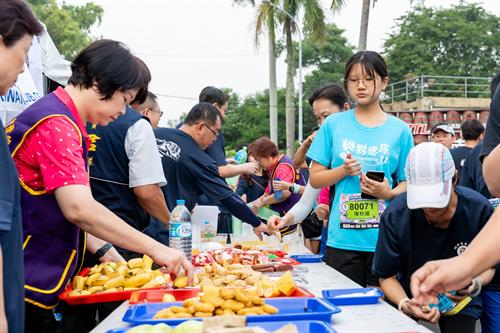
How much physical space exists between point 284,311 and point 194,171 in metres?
2.02

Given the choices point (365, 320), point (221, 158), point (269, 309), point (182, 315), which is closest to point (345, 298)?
point (365, 320)

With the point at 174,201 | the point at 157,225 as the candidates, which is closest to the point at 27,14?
the point at 157,225

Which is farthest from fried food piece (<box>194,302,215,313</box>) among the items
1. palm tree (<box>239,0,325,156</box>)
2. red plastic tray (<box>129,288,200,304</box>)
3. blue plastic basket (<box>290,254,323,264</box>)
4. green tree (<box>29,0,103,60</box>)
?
green tree (<box>29,0,103,60</box>)

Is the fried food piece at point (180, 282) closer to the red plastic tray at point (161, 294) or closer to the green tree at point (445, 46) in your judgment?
the red plastic tray at point (161, 294)

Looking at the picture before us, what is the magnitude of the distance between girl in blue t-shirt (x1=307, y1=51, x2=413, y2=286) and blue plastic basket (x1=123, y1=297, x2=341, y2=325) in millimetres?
1108

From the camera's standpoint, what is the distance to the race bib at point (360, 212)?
3.14 m

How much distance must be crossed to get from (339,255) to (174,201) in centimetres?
133

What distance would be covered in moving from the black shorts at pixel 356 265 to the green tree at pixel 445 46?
129 feet

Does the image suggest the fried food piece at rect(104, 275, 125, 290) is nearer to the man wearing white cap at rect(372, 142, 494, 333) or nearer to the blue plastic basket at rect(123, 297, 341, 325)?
the blue plastic basket at rect(123, 297, 341, 325)

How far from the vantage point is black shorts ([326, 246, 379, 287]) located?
10.3 ft

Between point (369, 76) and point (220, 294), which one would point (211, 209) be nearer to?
point (369, 76)

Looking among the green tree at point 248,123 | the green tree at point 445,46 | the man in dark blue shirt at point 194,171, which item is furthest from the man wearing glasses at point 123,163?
the green tree at point 445,46

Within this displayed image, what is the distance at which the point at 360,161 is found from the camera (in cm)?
319

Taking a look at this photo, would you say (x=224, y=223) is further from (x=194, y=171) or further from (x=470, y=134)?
(x=470, y=134)
